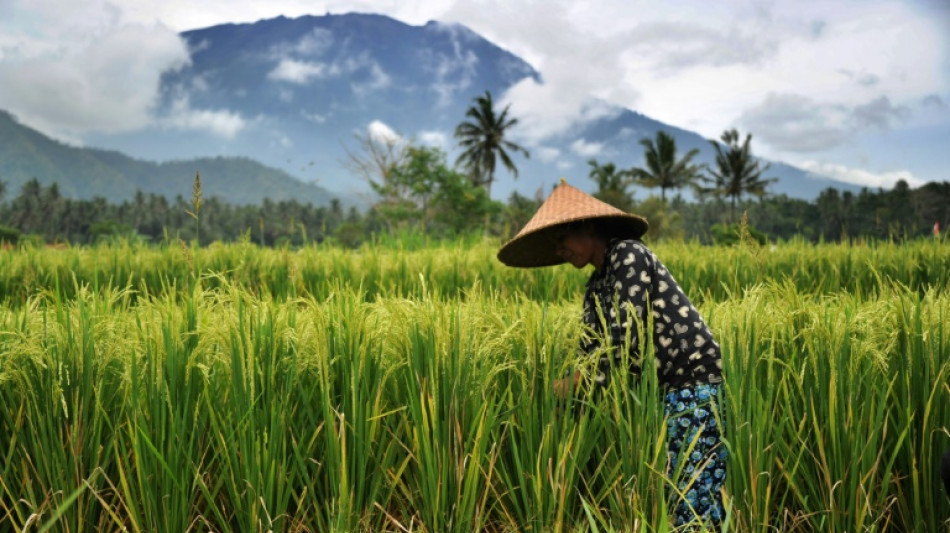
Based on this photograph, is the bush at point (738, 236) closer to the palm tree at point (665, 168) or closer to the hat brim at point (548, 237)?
the hat brim at point (548, 237)

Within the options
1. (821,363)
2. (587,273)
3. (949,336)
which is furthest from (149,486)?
(587,273)

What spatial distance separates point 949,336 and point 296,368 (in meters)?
2.30

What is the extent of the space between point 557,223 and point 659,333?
22.7 inches

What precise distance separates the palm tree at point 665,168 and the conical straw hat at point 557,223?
5001 centimetres

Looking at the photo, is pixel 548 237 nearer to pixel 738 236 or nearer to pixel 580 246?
pixel 580 246

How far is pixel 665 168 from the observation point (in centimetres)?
5212

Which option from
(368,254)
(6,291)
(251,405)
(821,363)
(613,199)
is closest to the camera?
(251,405)

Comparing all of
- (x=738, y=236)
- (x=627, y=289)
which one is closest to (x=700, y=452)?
(x=627, y=289)

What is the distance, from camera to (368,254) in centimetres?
739

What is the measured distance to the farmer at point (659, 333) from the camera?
244 cm

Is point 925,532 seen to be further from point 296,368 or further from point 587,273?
point 587,273

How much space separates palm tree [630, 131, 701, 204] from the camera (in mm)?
51531

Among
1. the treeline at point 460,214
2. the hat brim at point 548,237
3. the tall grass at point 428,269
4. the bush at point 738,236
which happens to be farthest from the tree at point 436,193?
the hat brim at point 548,237

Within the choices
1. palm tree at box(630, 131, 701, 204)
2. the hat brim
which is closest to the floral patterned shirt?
the hat brim
